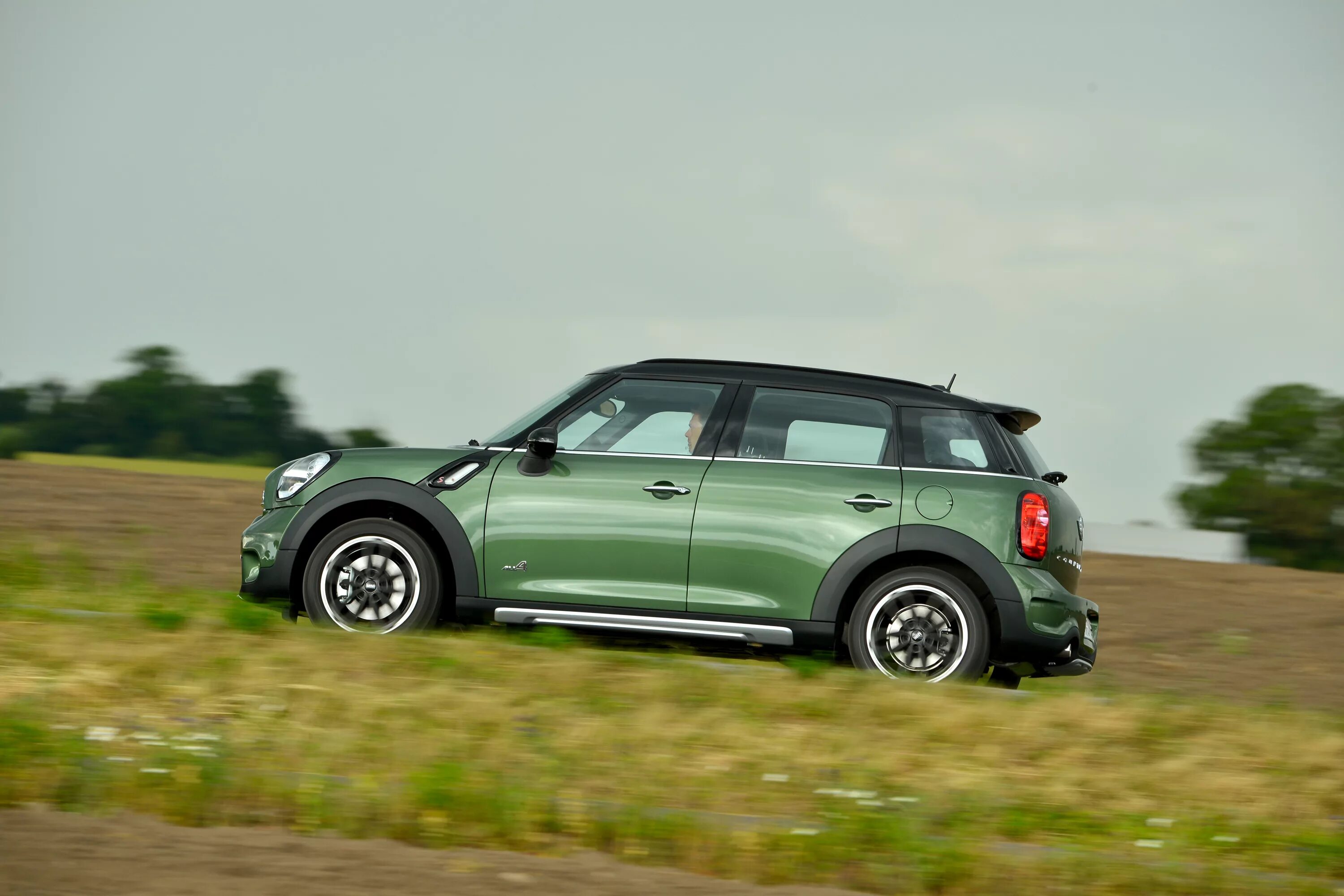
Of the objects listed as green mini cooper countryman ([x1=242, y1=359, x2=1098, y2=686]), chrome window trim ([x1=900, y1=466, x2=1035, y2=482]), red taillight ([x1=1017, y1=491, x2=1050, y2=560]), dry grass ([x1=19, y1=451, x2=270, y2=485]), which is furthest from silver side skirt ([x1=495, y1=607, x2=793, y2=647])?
dry grass ([x1=19, y1=451, x2=270, y2=485])

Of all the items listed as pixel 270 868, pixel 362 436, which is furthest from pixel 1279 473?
pixel 270 868

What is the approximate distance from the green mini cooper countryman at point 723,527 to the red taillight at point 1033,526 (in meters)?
0.01

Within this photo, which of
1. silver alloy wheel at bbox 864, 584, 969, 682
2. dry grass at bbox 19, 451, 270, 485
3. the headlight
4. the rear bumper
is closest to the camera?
the rear bumper

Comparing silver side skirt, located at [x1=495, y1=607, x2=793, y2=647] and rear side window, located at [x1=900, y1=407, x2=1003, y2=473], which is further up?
rear side window, located at [x1=900, y1=407, x2=1003, y2=473]

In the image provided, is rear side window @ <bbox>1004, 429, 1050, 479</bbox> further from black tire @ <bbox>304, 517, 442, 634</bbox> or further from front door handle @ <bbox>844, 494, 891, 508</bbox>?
black tire @ <bbox>304, 517, 442, 634</bbox>

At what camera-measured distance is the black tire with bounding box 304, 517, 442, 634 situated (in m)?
7.14

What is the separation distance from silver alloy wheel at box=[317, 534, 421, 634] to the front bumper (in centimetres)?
18

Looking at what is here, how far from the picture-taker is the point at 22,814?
4.61 m

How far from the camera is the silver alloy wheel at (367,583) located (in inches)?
283

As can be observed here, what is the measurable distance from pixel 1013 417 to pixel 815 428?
3.12 ft

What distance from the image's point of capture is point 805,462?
710 centimetres

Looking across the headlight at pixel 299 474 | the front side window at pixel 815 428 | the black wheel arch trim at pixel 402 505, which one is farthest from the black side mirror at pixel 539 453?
the headlight at pixel 299 474

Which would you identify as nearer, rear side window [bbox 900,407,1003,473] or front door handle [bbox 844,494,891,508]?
front door handle [bbox 844,494,891,508]

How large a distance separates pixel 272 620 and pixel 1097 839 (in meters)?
3.95
